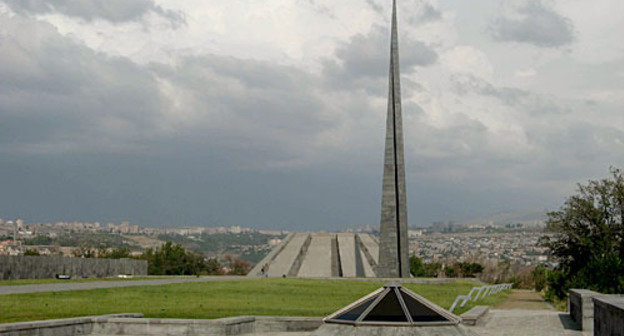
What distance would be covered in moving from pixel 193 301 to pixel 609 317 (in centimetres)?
1291

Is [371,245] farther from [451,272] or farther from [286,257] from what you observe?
[286,257]

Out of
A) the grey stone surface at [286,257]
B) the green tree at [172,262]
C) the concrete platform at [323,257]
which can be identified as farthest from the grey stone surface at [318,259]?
the green tree at [172,262]

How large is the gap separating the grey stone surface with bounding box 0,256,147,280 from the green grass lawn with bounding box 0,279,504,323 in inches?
423

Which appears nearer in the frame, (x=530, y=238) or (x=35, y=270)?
(x=35, y=270)

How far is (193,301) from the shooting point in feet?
75.5

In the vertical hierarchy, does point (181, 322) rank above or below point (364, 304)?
below

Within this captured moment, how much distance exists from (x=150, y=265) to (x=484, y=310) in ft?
162

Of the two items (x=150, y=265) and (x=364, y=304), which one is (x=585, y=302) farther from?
(x=150, y=265)

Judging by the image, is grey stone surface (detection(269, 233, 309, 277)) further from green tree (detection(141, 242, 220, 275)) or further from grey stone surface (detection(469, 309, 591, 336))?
grey stone surface (detection(469, 309, 591, 336))

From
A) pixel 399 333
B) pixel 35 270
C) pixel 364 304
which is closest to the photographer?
pixel 399 333

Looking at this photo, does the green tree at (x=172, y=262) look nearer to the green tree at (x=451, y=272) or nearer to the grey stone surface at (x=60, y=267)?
the grey stone surface at (x=60, y=267)

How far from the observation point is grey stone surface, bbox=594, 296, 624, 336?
1303 centimetres

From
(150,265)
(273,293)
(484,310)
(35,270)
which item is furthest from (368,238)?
(484,310)

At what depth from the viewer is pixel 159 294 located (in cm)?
2534
